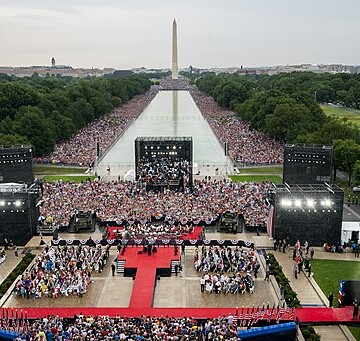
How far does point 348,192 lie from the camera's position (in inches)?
1991

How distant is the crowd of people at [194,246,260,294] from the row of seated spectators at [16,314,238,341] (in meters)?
5.60

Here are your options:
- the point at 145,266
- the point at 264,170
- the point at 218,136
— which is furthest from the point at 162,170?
the point at 218,136

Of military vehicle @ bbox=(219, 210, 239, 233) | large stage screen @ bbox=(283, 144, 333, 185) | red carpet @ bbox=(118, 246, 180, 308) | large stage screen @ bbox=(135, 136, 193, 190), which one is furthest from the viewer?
large stage screen @ bbox=(135, 136, 193, 190)

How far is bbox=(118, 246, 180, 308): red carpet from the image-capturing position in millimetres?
27250

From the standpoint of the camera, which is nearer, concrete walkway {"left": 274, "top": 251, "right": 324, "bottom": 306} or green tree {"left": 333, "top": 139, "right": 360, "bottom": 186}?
concrete walkway {"left": 274, "top": 251, "right": 324, "bottom": 306}

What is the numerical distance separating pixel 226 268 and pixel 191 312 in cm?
614

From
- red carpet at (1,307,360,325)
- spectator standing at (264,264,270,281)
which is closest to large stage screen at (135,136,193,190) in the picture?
spectator standing at (264,264,270,281)

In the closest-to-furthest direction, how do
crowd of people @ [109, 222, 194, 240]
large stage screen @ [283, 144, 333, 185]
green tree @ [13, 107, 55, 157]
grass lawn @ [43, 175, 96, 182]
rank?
crowd of people @ [109, 222, 194, 240], large stage screen @ [283, 144, 333, 185], grass lawn @ [43, 175, 96, 182], green tree @ [13, 107, 55, 157]

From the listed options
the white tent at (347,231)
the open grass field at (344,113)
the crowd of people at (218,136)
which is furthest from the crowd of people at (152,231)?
the open grass field at (344,113)

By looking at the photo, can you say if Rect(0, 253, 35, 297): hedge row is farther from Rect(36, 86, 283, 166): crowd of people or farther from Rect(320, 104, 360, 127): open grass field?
Rect(320, 104, 360, 127): open grass field

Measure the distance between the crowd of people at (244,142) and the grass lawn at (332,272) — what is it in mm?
32652

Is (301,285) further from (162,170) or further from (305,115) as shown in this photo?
(305,115)

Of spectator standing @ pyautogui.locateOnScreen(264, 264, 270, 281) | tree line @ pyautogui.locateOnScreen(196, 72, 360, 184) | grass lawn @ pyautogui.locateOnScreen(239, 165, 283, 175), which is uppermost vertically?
tree line @ pyautogui.locateOnScreen(196, 72, 360, 184)

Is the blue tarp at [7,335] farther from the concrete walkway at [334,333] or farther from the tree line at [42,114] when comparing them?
the tree line at [42,114]
